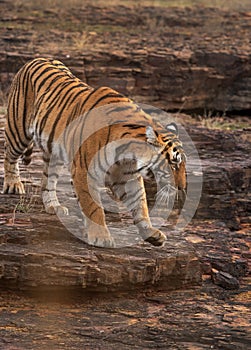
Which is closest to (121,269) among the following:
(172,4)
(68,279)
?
(68,279)

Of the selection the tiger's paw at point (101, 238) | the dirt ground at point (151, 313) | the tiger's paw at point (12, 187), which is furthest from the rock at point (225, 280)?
the tiger's paw at point (12, 187)

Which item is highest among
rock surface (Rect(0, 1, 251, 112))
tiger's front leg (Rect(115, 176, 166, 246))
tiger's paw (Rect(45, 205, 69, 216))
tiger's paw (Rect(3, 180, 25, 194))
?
tiger's front leg (Rect(115, 176, 166, 246))

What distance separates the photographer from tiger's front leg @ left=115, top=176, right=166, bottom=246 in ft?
18.7

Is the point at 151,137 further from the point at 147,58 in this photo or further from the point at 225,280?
the point at 147,58

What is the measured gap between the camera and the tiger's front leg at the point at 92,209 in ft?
18.3

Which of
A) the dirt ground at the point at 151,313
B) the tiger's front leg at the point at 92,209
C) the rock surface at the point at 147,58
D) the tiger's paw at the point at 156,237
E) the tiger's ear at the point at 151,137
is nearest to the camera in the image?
the dirt ground at the point at 151,313

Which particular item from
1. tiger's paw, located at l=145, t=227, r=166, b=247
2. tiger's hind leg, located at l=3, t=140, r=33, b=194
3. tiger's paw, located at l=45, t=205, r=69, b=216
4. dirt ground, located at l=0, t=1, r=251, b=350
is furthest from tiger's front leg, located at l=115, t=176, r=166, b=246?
tiger's hind leg, located at l=3, t=140, r=33, b=194

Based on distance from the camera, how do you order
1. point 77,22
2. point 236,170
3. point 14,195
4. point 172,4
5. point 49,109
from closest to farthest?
point 49,109 < point 14,195 < point 236,170 < point 77,22 < point 172,4

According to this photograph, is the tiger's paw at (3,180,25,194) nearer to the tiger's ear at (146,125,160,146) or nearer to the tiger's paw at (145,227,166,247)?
the tiger's paw at (145,227,166,247)

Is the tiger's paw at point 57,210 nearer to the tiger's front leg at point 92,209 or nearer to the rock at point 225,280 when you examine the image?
the tiger's front leg at point 92,209

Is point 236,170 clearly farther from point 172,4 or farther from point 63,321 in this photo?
point 172,4

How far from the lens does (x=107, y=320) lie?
5312 millimetres

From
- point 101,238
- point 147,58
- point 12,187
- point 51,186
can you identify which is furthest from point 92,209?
point 147,58

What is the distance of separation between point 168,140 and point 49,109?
125cm
